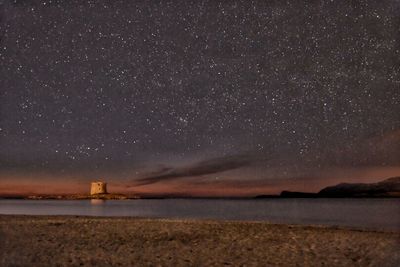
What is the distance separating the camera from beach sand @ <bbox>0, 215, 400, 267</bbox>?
1662cm

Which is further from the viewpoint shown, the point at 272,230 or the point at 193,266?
the point at 272,230

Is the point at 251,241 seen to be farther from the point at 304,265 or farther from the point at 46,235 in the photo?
the point at 46,235

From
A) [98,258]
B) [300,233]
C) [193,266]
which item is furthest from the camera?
[300,233]

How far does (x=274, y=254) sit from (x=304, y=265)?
232cm

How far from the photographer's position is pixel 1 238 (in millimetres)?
22766

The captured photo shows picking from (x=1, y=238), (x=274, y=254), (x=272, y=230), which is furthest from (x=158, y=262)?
(x=272, y=230)

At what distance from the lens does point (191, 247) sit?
19984 millimetres

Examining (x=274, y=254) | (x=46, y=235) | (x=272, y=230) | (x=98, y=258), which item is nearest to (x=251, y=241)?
(x=274, y=254)

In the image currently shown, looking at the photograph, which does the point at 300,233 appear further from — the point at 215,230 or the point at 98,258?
the point at 98,258

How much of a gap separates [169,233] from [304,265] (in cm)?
1038

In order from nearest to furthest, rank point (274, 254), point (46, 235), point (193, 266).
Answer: point (193, 266) → point (274, 254) → point (46, 235)

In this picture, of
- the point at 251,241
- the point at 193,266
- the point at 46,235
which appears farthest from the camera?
the point at 46,235

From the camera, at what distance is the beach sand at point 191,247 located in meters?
16.6

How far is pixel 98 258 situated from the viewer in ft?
55.9
